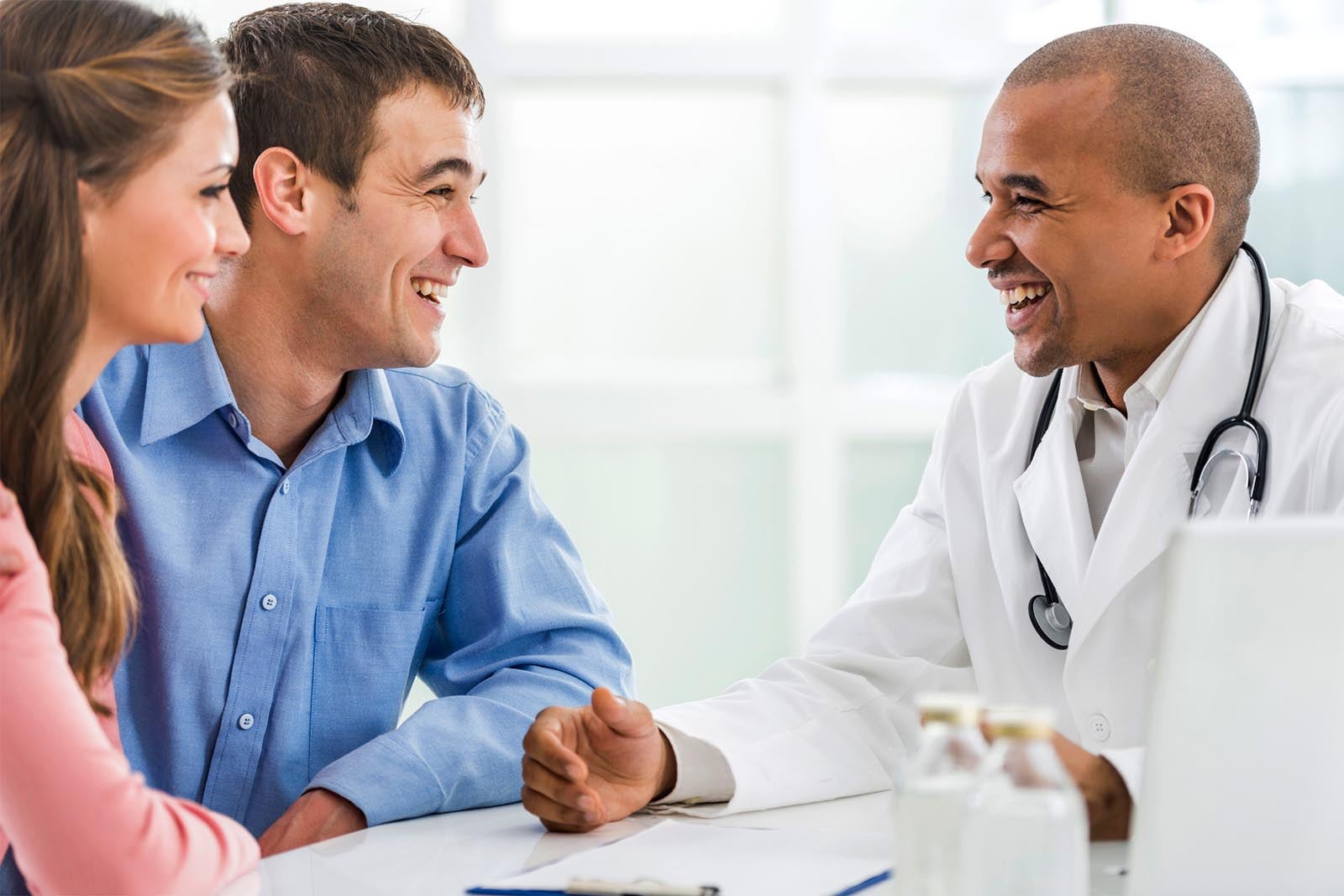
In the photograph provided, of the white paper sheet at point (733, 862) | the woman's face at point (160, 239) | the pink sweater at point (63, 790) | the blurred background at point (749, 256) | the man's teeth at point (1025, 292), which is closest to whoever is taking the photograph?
the pink sweater at point (63, 790)

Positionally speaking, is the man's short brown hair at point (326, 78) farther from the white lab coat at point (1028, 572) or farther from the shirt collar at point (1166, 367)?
the shirt collar at point (1166, 367)

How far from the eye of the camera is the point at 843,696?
1.56m

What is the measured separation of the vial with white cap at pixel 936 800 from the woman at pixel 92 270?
1.67 feet

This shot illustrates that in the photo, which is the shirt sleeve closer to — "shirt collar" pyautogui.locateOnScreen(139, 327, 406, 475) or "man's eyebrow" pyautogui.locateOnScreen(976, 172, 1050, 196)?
"shirt collar" pyautogui.locateOnScreen(139, 327, 406, 475)

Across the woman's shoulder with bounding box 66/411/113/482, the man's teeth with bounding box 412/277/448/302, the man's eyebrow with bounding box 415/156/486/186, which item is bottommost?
the woman's shoulder with bounding box 66/411/113/482

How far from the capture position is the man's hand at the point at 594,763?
124 cm

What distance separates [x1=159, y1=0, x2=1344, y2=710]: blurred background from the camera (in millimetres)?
3576

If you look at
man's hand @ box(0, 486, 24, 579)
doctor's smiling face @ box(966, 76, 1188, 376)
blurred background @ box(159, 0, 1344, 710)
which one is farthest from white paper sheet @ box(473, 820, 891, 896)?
blurred background @ box(159, 0, 1344, 710)

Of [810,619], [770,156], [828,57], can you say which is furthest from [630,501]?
[828,57]

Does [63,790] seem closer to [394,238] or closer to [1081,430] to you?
[394,238]

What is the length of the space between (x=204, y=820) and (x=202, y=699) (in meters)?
0.59

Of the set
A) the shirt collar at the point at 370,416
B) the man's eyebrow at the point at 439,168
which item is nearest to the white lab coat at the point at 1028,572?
the shirt collar at the point at 370,416

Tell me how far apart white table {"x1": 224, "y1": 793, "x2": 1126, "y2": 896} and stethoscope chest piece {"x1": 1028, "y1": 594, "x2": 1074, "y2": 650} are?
0.34m

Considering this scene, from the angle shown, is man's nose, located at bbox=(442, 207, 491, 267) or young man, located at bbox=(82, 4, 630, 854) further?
man's nose, located at bbox=(442, 207, 491, 267)
